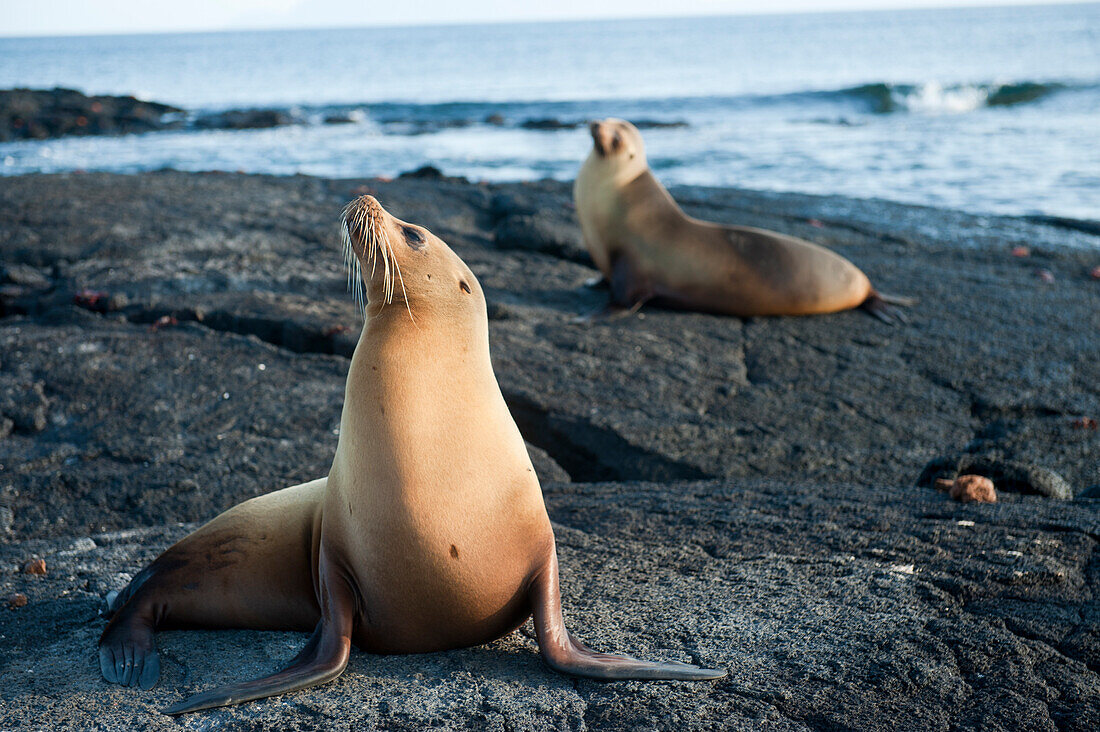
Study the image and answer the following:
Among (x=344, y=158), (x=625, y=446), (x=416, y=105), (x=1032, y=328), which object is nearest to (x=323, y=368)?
(x=625, y=446)

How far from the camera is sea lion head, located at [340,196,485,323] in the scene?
269 centimetres

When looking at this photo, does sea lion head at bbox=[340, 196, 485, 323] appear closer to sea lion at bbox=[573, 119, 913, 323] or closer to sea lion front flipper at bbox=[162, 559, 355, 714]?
sea lion front flipper at bbox=[162, 559, 355, 714]

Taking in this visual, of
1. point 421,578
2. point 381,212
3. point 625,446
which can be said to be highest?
point 381,212

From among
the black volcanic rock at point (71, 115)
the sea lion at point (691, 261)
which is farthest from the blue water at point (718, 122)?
the sea lion at point (691, 261)

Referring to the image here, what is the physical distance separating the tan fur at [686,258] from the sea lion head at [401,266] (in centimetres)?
469

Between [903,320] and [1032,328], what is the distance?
89 cm

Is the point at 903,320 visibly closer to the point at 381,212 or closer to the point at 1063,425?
the point at 1063,425

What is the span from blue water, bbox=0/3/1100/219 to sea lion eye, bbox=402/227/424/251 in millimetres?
13698

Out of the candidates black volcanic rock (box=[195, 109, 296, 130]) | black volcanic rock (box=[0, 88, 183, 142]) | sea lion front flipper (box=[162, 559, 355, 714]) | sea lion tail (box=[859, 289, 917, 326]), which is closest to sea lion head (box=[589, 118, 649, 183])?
sea lion tail (box=[859, 289, 917, 326])

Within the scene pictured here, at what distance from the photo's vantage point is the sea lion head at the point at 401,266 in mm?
2688

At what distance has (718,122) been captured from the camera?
Answer: 31.0 metres

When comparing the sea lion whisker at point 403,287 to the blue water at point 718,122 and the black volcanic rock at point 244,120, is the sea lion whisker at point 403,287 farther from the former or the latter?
the black volcanic rock at point 244,120

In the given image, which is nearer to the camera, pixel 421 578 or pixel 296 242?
pixel 421 578

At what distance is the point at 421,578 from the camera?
264 centimetres
